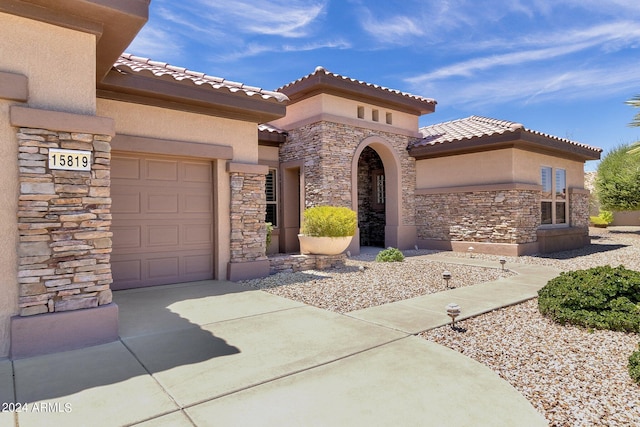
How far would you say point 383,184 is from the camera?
54.7 feet

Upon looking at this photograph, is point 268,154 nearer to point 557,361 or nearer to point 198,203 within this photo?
point 198,203

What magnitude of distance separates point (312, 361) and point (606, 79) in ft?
80.0

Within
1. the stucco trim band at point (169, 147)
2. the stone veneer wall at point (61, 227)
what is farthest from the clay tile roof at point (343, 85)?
the stone veneer wall at point (61, 227)

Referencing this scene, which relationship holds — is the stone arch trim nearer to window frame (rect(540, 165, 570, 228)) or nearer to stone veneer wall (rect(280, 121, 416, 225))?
stone veneer wall (rect(280, 121, 416, 225))

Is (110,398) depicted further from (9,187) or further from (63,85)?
(63,85)

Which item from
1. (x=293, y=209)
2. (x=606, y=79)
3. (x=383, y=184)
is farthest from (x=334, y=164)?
(x=606, y=79)

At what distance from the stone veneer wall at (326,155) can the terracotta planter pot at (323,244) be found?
104 inches

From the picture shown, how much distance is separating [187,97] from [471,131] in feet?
35.4

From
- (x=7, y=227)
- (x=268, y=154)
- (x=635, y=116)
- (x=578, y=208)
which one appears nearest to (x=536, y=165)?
(x=578, y=208)

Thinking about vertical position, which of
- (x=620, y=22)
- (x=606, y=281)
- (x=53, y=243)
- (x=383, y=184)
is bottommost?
(x=606, y=281)

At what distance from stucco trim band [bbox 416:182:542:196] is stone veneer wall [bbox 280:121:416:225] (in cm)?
329

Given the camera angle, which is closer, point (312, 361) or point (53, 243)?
point (312, 361)

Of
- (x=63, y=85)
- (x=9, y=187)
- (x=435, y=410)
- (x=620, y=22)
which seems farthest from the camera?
(x=620, y=22)

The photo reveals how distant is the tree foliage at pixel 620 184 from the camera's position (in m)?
22.5
